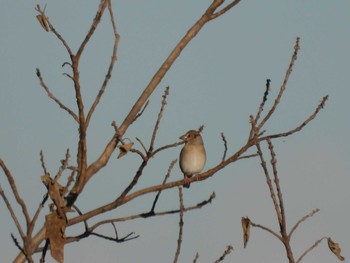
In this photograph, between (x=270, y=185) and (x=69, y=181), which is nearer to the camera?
(x=69, y=181)

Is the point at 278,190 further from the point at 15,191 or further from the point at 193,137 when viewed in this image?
the point at 193,137

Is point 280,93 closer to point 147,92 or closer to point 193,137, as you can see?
point 147,92

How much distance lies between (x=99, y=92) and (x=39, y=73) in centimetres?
54

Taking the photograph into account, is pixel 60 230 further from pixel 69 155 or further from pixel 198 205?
pixel 198 205

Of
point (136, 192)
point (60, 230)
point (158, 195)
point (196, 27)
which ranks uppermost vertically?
point (196, 27)

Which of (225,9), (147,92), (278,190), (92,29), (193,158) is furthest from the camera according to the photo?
(193,158)

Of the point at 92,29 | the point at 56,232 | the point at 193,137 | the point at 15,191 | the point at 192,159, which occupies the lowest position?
the point at 56,232

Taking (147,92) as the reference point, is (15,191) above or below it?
below

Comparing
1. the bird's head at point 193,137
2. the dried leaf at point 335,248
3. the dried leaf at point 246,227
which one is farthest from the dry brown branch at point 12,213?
the bird's head at point 193,137

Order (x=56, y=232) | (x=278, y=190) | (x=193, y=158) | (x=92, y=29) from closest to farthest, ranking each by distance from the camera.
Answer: (x=56, y=232) < (x=92, y=29) < (x=278, y=190) < (x=193, y=158)

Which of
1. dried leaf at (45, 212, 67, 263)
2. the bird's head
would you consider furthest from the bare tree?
the bird's head

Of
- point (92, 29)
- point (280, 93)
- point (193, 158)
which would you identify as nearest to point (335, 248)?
point (280, 93)

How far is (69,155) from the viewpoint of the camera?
430cm

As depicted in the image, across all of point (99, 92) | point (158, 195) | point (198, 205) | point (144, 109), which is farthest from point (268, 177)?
point (99, 92)
